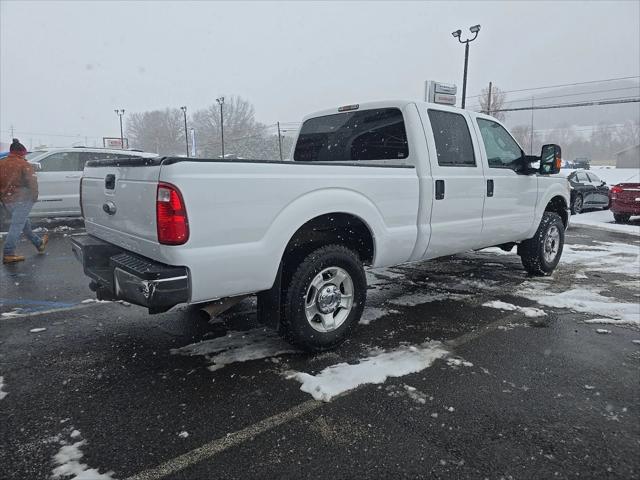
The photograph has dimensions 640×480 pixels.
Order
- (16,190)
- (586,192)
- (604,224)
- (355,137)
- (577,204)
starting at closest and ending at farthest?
1. (355,137)
2. (16,190)
3. (604,224)
4. (577,204)
5. (586,192)

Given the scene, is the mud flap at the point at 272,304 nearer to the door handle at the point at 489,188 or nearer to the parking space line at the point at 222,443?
the parking space line at the point at 222,443

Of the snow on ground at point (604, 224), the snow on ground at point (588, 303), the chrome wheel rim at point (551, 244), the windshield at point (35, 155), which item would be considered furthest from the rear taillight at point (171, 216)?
the snow on ground at point (604, 224)

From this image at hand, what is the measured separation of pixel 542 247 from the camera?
19.3 ft

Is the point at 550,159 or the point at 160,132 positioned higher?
the point at 160,132

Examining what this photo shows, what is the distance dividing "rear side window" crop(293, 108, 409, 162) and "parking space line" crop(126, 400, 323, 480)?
2.51 meters

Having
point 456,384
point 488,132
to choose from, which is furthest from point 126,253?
point 488,132

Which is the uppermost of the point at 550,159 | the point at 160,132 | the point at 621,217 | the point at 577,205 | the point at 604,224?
the point at 160,132

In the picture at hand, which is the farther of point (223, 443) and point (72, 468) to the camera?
point (223, 443)

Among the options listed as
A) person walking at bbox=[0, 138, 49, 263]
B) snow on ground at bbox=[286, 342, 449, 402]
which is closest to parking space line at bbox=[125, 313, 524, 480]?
snow on ground at bbox=[286, 342, 449, 402]

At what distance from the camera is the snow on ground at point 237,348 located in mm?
3393

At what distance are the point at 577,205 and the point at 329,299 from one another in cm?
1502

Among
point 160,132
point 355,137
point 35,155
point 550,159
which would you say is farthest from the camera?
point 160,132

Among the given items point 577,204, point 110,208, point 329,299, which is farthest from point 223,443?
point 577,204

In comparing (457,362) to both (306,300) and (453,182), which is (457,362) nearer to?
(306,300)
